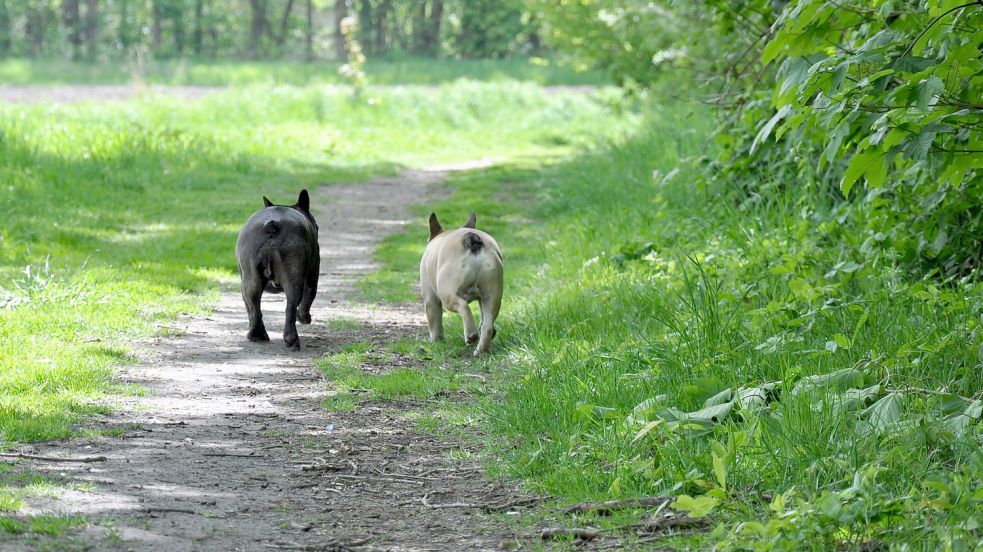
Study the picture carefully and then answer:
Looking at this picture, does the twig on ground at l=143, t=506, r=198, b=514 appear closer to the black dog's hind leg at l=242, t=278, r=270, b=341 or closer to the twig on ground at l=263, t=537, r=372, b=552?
the twig on ground at l=263, t=537, r=372, b=552

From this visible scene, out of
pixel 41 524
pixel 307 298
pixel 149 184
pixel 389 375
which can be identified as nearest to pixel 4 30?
pixel 149 184

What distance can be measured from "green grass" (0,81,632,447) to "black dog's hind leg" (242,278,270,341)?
0.76 metres

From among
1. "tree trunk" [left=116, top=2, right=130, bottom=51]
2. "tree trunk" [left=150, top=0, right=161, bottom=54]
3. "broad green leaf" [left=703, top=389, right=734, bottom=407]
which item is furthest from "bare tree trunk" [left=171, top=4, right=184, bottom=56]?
"broad green leaf" [left=703, top=389, right=734, bottom=407]

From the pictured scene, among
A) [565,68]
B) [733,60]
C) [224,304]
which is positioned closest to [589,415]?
[224,304]

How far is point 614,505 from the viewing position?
4336 millimetres

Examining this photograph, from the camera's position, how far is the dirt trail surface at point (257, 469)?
4.21 metres

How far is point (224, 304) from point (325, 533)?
504 cm

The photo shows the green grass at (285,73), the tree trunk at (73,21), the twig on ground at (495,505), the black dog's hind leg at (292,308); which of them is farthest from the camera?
the tree trunk at (73,21)

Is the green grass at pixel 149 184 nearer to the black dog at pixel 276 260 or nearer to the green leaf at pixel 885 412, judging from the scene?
the black dog at pixel 276 260

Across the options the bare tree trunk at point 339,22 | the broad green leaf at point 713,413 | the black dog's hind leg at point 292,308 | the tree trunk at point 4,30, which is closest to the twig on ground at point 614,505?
the broad green leaf at point 713,413

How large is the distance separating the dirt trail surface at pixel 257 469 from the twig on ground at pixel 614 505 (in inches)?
12.8

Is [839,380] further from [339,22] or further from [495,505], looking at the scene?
[339,22]

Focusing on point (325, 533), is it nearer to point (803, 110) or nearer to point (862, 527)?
point (862, 527)

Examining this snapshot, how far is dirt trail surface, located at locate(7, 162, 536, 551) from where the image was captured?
4207mm
